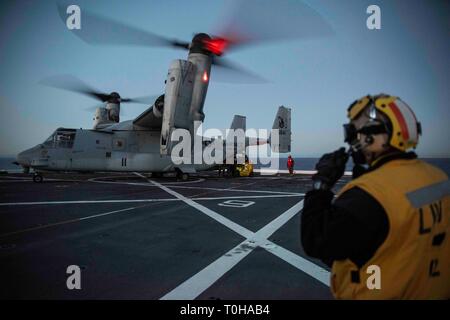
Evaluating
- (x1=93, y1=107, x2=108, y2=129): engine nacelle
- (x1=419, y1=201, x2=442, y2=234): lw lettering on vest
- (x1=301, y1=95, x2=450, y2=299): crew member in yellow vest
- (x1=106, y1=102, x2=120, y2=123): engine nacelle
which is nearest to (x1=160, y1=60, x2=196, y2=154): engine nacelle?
(x1=93, y1=107, x2=108, y2=129): engine nacelle

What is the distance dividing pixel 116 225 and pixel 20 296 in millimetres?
3361

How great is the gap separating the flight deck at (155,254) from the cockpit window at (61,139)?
10134 mm

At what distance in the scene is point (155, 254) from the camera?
4711 mm

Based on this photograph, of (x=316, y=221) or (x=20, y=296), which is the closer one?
(x=316, y=221)

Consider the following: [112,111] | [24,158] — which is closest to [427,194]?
[24,158]

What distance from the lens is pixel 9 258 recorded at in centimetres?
441

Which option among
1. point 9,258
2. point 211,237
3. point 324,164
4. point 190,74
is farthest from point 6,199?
point 324,164

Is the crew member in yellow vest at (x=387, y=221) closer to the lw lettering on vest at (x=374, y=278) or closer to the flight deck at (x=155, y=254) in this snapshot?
the lw lettering on vest at (x=374, y=278)

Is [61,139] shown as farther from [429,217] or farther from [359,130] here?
[429,217]

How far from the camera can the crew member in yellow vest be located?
5.45 feet

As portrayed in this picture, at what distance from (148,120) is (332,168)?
1789 centimetres

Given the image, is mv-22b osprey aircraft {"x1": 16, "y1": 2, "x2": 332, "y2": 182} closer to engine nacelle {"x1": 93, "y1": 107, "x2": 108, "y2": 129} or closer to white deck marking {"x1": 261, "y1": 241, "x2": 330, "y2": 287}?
engine nacelle {"x1": 93, "y1": 107, "x2": 108, "y2": 129}

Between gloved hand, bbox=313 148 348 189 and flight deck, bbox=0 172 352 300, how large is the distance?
1.86 m
